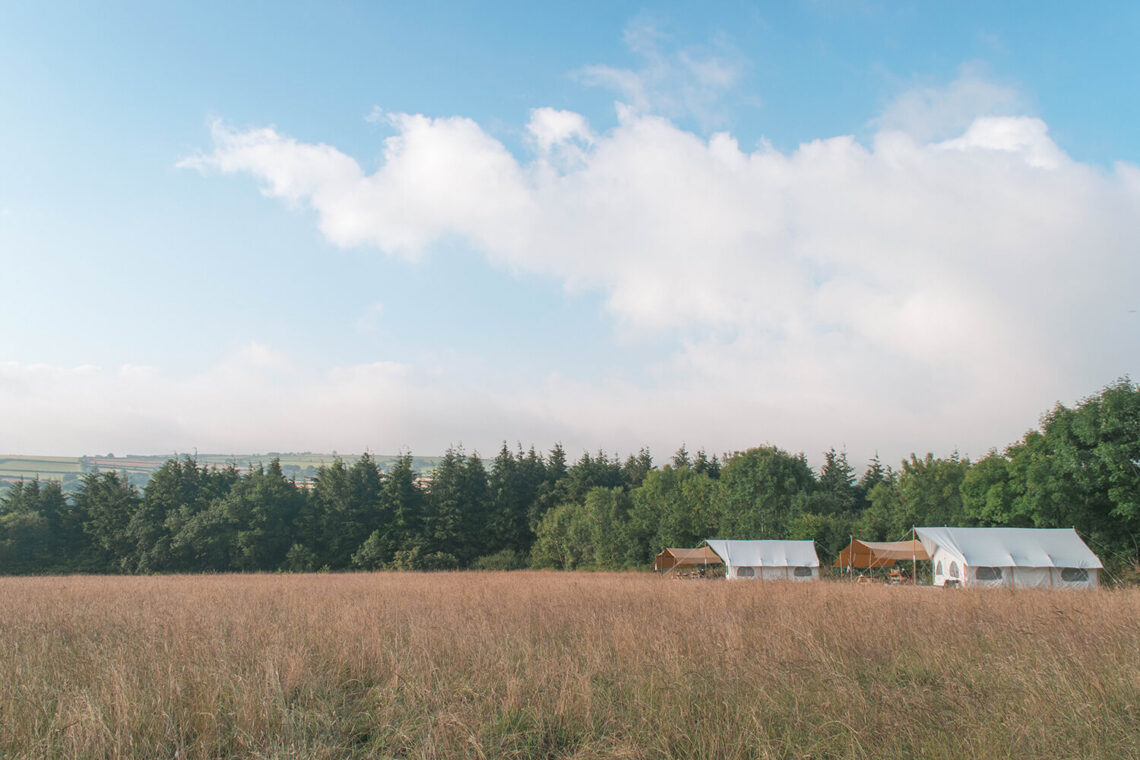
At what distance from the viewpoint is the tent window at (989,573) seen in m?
29.4

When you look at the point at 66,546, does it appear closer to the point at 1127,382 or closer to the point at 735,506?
the point at 735,506

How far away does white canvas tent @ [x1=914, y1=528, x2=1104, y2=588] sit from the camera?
28938mm

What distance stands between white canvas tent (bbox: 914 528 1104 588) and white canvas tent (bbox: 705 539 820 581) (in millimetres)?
7937

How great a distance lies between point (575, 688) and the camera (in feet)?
16.8

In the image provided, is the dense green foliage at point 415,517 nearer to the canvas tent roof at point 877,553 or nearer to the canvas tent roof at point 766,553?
the canvas tent roof at point 877,553

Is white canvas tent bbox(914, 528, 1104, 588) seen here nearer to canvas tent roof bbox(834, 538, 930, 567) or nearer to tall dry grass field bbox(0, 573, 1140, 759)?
canvas tent roof bbox(834, 538, 930, 567)

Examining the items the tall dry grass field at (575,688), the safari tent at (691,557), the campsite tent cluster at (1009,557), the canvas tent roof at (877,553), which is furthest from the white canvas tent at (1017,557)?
the tall dry grass field at (575,688)

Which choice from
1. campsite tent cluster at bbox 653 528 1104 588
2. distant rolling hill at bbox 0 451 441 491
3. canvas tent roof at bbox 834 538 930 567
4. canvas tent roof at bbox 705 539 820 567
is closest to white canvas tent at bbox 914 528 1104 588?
campsite tent cluster at bbox 653 528 1104 588

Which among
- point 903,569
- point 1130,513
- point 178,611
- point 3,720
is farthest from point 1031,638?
point 903,569

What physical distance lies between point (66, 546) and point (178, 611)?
62.5 meters

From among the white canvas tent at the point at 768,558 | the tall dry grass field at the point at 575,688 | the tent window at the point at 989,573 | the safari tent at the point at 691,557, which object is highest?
the tall dry grass field at the point at 575,688

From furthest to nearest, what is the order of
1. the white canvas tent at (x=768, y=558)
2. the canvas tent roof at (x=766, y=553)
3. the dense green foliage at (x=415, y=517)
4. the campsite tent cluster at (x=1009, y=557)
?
the dense green foliage at (x=415, y=517)
the canvas tent roof at (x=766, y=553)
the white canvas tent at (x=768, y=558)
the campsite tent cluster at (x=1009, y=557)

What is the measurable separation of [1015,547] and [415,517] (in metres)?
47.8

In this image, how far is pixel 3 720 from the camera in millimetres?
4484
